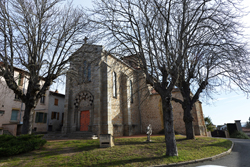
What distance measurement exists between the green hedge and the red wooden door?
6.25 metres

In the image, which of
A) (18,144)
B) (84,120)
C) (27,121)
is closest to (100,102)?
(84,120)

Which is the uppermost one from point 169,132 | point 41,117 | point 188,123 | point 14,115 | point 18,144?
point 14,115

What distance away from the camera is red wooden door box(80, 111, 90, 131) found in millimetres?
14786

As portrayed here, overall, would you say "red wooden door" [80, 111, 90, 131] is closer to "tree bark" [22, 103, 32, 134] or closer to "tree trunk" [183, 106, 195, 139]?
"tree bark" [22, 103, 32, 134]

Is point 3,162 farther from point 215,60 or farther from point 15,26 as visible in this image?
point 215,60

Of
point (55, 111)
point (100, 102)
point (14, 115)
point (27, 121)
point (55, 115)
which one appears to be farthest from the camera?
point (55, 111)

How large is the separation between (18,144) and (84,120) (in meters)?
7.70

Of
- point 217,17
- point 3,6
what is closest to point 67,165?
point 3,6

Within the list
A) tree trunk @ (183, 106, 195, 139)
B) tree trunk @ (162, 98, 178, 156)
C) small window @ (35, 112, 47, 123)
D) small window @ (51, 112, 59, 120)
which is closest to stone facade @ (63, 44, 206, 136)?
tree trunk @ (183, 106, 195, 139)

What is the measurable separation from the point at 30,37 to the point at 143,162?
9.56 meters

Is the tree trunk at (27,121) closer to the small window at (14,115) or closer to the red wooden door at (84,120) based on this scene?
the red wooden door at (84,120)

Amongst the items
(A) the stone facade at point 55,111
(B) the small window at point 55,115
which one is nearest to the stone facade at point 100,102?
(A) the stone facade at point 55,111

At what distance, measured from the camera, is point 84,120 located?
15031mm

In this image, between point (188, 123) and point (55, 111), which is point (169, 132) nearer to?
point (188, 123)
